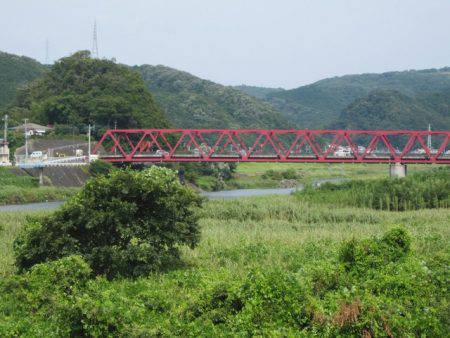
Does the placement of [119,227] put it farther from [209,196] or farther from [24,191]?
[209,196]

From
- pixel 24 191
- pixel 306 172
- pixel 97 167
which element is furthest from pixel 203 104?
pixel 24 191

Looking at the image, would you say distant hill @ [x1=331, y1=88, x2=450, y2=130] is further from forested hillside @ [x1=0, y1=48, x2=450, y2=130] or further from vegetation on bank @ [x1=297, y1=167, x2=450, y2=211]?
vegetation on bank @ [x1=297, y1=167, x2=450, y2=211]

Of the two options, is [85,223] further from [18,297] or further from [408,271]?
[408,271]

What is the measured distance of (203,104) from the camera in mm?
97562

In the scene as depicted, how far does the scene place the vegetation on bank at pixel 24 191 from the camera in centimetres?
4062

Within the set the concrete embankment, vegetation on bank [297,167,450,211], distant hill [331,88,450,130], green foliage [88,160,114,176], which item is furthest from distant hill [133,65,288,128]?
vegetation on bank [297,167,450,211]

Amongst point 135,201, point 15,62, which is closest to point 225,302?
point 135,201

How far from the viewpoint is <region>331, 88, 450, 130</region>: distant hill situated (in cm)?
10869

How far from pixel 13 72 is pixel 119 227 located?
93227mm

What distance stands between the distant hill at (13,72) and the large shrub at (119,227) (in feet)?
259

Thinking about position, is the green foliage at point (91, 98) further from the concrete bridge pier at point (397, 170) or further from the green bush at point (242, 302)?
the green bush at point (242, 302)

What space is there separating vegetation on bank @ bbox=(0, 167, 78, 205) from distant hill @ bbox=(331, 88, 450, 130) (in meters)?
75.2

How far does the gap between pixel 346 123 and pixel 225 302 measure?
108 m

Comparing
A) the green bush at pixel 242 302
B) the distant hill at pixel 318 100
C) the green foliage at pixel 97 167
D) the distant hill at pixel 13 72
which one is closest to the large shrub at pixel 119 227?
the green bush at pixel 242 302
